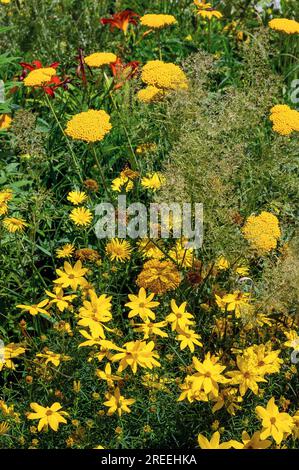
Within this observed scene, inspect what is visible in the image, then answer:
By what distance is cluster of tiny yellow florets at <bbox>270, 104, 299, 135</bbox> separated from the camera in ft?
10.4

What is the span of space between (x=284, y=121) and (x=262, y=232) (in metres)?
0.66

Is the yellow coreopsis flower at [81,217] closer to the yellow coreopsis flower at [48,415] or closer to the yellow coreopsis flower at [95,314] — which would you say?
the yellow coreopsis flower at [95,314]

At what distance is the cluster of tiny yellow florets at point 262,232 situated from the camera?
2.66 metres

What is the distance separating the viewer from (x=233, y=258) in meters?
2.74

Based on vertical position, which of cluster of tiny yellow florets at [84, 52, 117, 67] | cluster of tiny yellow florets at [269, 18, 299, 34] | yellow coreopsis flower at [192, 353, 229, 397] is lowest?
yellow coreopsis flower at [192, 353, 229, 397]

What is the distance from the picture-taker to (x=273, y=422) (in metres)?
2.30

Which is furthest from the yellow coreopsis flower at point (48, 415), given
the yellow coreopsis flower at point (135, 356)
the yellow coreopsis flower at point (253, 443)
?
the yellow coreopsis flower at point (253, 443)

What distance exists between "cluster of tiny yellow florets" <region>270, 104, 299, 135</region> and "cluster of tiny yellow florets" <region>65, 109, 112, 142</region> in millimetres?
636

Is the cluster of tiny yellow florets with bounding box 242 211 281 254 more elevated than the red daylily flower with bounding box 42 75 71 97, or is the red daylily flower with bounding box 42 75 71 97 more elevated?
the red daylily flower with bounding box 42 75 71 97

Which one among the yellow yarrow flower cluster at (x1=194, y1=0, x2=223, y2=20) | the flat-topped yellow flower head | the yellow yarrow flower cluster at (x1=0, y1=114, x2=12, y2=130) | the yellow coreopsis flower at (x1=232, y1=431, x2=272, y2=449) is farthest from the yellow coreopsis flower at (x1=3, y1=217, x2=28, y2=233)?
the yellow yarrow flower cluster at (x1=194, y1=0, x2=223, y2=20)

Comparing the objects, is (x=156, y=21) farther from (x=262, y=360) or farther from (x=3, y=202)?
(x=262, y=360)

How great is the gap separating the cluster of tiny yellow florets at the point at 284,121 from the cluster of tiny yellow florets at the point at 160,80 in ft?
1.21

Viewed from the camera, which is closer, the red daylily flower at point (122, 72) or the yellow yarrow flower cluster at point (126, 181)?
the yellow yarrow flower cluster at point (126, 181)

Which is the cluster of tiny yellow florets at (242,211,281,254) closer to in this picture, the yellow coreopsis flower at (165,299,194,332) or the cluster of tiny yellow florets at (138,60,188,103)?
the yellow coreopsis flower at (165,299,194,332)
